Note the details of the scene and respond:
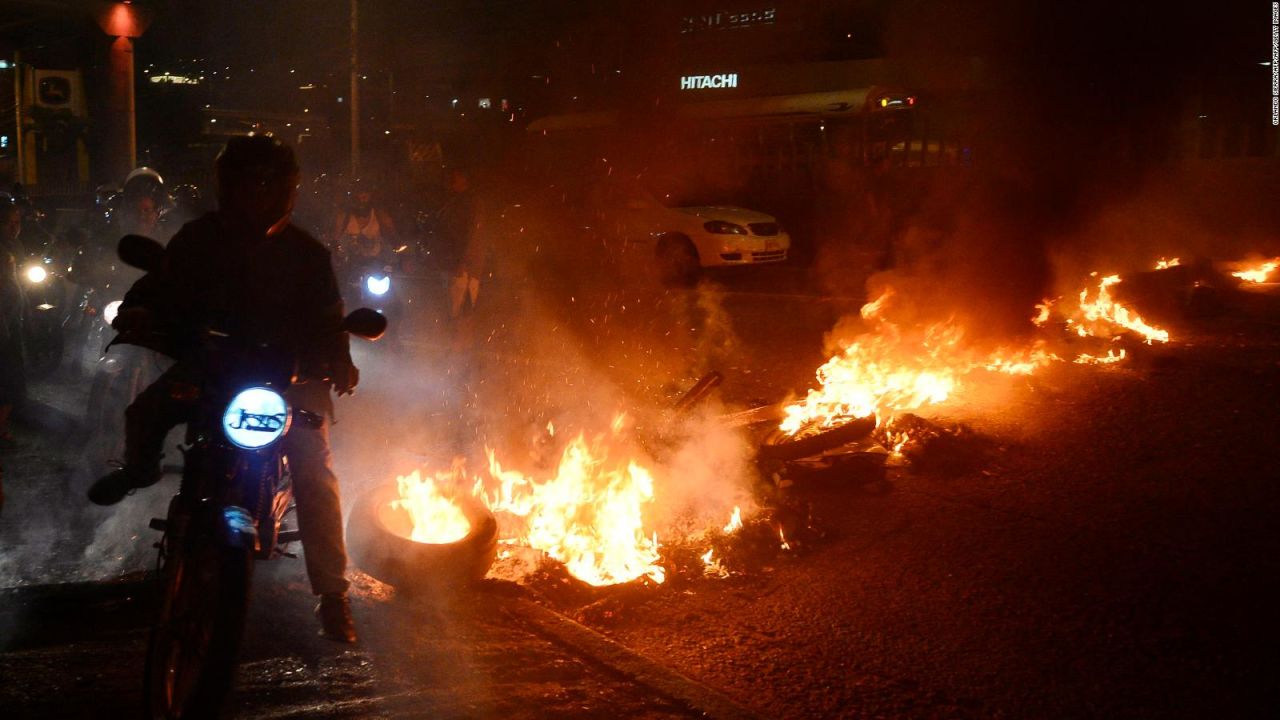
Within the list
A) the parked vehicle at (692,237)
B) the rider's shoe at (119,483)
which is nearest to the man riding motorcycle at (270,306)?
the rider's shoe at (119,483)

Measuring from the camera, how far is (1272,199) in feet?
57.2

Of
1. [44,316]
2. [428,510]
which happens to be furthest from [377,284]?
[428,510]

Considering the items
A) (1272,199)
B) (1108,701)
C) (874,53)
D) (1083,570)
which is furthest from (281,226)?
(874,53)

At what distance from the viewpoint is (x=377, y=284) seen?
1011 cm

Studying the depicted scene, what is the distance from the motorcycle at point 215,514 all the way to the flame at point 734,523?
2422 mm

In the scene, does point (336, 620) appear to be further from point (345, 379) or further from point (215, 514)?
point (345, 379)

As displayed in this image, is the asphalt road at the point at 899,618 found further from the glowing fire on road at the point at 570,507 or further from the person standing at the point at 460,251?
the person standing at the point at 460,251

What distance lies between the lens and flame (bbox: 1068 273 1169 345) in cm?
1023

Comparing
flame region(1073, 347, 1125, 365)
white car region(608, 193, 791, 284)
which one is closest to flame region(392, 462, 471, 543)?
flame region(1073, 347, 1125, 365)

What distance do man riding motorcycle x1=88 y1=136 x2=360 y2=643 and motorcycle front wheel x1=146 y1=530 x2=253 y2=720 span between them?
0.51 metres

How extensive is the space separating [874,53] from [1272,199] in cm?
826

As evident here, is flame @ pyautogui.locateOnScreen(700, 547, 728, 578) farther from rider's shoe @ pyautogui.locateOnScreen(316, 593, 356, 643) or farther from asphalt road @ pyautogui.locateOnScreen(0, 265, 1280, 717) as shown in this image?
rider's shoe @ pyautogui.locateOnScreen(316, 593, 356, 643)

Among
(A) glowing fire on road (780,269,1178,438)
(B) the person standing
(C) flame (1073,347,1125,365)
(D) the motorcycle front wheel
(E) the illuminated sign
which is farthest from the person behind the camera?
(E) the illuminated sign

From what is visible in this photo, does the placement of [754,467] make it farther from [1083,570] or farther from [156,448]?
[156,448]
